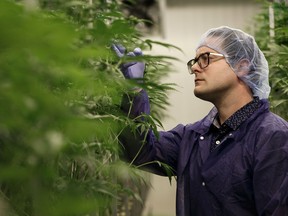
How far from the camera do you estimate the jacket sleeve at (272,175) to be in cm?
148

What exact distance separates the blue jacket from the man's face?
128mm

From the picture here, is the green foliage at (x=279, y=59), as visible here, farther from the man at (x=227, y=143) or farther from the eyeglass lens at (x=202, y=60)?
the eyeglass lens at (x=202, y=60)

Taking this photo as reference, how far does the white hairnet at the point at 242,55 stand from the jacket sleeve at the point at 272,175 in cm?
25

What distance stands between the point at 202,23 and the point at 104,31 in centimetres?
365

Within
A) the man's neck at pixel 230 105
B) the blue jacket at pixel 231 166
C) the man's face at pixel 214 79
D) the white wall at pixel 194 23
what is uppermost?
the man's face at pixel 214 79

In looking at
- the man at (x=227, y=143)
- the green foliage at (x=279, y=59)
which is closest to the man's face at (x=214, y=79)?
the man at (x=227, y=143)

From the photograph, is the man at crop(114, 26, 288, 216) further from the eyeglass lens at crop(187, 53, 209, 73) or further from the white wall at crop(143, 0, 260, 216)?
the white wall at crop(143, 0, 260, 216)

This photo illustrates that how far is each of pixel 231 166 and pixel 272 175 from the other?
0.14 meters

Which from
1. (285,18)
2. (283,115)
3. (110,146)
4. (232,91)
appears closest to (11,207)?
(110,146)

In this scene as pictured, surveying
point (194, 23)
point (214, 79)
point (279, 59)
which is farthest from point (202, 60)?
point (194, 23)

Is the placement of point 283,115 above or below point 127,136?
below

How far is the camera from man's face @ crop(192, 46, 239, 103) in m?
1.65

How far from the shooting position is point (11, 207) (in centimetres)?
85

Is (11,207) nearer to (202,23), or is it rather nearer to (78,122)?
(78,122)
